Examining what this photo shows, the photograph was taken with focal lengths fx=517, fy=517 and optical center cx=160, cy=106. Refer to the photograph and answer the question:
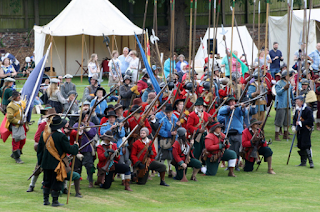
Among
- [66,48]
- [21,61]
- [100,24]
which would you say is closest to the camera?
[100,24]

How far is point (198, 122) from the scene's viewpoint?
10891 millimetres

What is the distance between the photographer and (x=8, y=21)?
3297cm

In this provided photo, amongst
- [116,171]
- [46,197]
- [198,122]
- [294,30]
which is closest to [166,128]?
[198,122]

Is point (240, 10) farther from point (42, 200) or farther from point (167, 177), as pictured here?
point (42, 200)

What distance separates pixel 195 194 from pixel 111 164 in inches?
63.8

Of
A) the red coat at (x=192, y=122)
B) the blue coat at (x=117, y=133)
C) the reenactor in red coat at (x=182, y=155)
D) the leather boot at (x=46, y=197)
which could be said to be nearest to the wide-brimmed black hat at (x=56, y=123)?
the leather boot at (x=46, y=197)

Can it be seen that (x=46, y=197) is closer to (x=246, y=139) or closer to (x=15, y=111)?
(x=15, y=111)

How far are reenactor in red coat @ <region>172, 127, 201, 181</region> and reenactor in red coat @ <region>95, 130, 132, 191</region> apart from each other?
123 cm

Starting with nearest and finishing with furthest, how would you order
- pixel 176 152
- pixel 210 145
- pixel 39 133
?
pixel 39 133 → pixel 176 152 → pixel 210 145

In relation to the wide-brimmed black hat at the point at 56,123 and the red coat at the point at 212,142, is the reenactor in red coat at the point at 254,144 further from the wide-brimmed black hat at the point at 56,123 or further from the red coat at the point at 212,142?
the wide-brimmed black hat at the point at 56,123

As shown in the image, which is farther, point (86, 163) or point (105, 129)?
point (105, 129)

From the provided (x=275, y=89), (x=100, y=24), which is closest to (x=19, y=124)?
(x=275, y=89)

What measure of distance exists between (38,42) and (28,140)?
12.3 metres

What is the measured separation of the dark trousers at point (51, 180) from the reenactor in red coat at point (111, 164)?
4.16 ft
